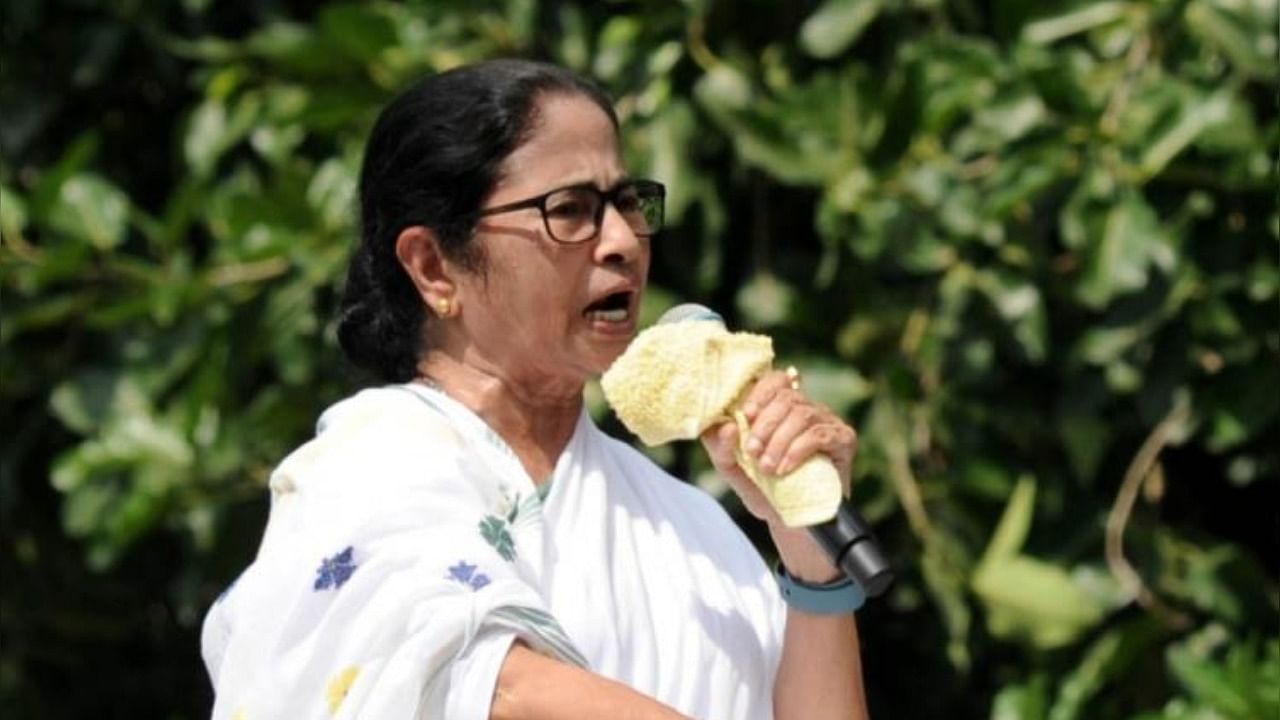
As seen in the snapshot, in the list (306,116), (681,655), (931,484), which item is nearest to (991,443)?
(931,484)

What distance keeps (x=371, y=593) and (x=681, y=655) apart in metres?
0.32

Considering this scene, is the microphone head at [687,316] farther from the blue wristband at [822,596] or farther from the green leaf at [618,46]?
the green leaf at [618,46]

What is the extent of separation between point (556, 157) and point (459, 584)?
1.45 feet

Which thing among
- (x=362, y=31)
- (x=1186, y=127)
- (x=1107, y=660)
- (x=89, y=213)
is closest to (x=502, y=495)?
(x=1186, y=127)

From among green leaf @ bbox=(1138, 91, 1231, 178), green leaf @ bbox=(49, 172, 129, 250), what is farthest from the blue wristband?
green leaf @ bbox=(49, 172, 129, 250)

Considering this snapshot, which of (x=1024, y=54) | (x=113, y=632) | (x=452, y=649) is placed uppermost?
(x=452, y=649)

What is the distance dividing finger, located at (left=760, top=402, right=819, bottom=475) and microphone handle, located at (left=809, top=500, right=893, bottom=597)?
64mm

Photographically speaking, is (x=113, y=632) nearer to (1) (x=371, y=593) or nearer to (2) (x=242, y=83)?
(2) (x=242, y=83)

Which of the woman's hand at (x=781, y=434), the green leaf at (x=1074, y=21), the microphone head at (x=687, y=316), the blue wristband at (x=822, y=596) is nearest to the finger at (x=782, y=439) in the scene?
the woman's hand at (x=781, y=434)

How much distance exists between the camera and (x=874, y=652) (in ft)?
19.2

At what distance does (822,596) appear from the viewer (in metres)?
3.28

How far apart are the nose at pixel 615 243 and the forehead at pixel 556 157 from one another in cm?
4

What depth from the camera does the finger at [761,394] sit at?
10.0 ft

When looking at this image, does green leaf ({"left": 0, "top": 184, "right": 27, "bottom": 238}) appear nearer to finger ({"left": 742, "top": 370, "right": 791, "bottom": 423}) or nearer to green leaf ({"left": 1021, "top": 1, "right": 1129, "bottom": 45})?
green leaf ({"left": 1021, "top": 1, "right": 1129, "bottom": 45})
